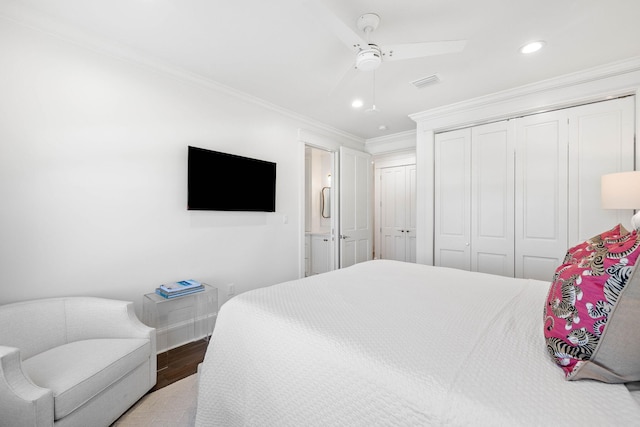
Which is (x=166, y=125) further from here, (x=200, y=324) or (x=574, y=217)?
(x=574, y=217)

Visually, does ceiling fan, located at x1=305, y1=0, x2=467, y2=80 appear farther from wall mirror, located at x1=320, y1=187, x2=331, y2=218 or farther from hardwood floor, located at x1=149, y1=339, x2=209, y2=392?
wall mirror, located at x1=320, y1=187, x2=331, y2=218

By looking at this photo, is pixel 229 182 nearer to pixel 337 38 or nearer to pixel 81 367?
pixel 337 38

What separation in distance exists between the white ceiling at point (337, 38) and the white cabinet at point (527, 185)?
1.75ft

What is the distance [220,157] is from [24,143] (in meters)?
1.38

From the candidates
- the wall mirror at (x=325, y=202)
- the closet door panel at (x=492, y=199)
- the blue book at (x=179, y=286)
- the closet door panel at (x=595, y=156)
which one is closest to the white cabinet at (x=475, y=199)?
the closet door panel at (x=492, y=199)

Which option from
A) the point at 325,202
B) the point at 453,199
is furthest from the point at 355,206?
the point at 453,199

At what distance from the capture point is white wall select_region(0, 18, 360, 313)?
1814 mm

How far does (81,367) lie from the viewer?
1.45 meters

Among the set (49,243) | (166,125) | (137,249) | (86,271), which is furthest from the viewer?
(166,125)

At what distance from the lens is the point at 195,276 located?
8.81ft

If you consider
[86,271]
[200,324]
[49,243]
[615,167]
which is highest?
[615,167]

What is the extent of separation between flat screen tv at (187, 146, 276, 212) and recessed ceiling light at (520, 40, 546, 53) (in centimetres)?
258

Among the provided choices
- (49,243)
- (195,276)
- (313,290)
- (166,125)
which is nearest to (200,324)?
(195,276)

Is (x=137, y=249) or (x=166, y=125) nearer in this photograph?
(x=137, y=249)
